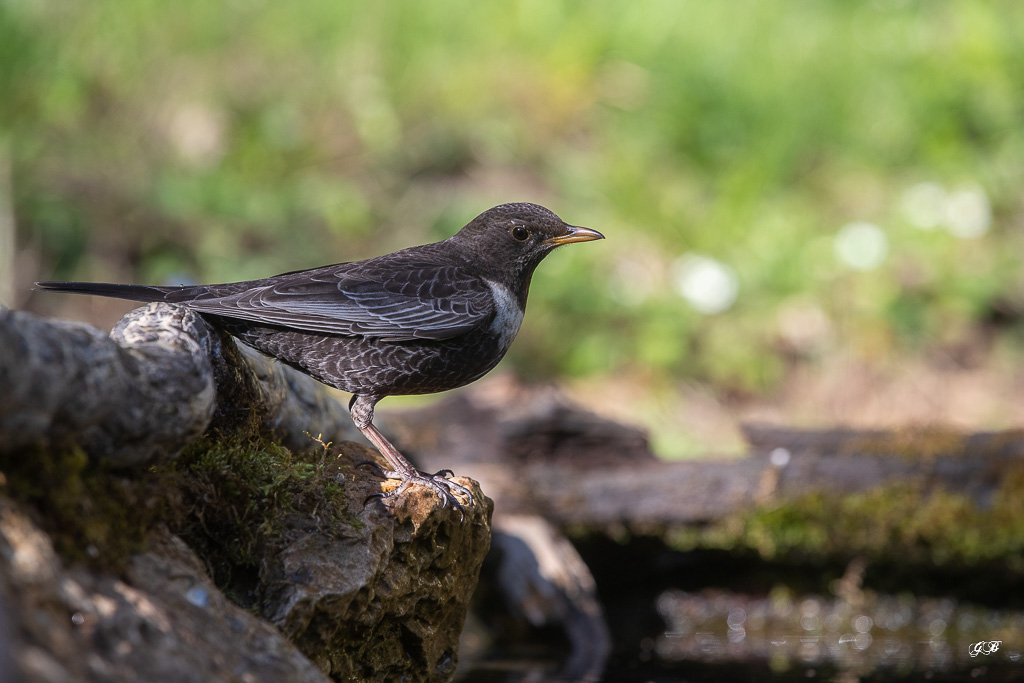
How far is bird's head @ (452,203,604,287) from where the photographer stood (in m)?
4.45

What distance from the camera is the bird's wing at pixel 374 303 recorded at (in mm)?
3863

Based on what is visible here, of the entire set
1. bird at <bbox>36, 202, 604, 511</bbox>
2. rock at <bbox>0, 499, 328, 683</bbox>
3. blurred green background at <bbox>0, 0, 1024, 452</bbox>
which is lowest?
rock at <bbox>0, 499, 328, 683</bbox>

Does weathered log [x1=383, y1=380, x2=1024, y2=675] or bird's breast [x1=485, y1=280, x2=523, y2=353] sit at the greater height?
bird's breast [x1=485, y1=280, x2=523, y2=353]

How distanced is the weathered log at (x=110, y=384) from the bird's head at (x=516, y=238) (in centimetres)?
147

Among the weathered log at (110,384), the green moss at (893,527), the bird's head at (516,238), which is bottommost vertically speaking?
the green moss at (893,527)

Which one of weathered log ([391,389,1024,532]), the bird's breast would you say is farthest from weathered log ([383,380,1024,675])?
the bird's breast

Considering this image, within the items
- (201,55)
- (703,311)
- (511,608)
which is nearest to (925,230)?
(703,311)

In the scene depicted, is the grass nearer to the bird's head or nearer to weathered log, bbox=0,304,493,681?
the bird's head

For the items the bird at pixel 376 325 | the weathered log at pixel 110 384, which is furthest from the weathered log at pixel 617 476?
the weathered log at pixel 110 384

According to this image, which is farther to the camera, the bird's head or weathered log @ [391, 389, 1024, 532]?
weathered log @ [391, 389, 1024, 532]

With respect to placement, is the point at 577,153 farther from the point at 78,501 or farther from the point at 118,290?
the point at 78,501

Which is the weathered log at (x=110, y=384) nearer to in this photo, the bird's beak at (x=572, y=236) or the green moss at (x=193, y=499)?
the green moss at (x=193, y=499)

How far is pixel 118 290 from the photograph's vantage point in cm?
352

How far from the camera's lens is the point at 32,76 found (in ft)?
30.3
